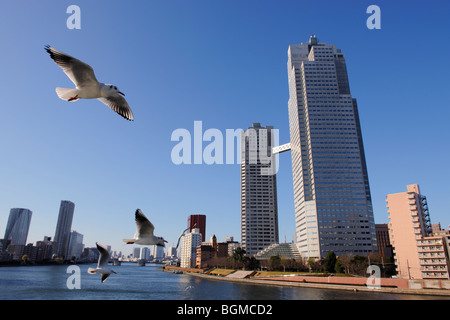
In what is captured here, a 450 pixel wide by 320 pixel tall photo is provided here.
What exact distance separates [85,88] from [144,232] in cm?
509

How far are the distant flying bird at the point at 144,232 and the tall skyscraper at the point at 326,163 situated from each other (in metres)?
117

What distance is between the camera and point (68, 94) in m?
8.12

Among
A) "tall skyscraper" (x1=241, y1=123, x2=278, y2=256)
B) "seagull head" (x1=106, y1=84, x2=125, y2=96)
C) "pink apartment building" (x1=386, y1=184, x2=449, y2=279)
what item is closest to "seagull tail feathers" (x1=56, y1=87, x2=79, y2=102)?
"seagull head" (x1=106, y1=84, x2=125, y2=96)

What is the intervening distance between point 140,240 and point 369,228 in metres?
132

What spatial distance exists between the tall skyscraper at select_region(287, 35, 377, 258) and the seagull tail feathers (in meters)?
121

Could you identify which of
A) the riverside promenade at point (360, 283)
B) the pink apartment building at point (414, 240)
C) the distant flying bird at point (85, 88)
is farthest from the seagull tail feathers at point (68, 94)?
the pink apartment building at point (414, 240)

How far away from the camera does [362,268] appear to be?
3095 inches

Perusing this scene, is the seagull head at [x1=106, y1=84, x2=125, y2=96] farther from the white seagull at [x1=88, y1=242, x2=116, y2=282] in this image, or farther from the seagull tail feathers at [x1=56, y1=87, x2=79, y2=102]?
the white seagull at [x1=88, y1=242, x2=116, y2=282]

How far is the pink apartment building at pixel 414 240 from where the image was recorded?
6600 centimetres

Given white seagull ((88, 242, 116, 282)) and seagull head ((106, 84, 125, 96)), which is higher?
seagull head ((106, 84, 125, 96))

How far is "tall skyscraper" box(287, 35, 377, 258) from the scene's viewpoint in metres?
119

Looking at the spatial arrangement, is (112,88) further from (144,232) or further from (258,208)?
(258,208)
